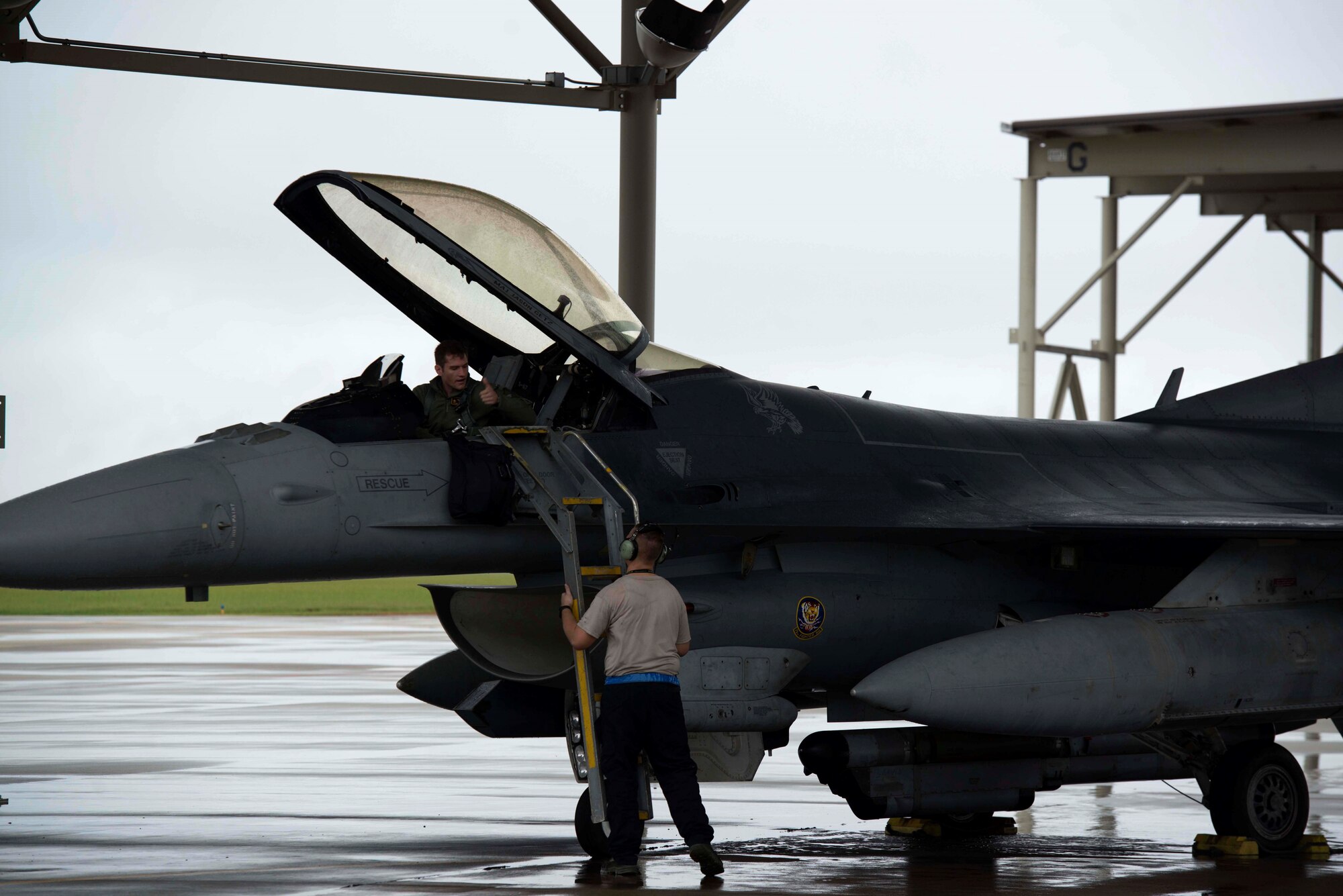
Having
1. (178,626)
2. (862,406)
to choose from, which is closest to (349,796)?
(862,406)

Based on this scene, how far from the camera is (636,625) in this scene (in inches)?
305

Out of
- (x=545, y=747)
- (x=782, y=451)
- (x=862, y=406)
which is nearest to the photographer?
(x=782, y=451)

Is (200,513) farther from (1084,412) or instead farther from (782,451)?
(1084,412)

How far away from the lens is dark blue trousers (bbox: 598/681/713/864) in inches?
305

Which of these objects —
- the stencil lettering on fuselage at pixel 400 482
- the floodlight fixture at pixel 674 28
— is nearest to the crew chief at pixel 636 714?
the stencil lettering on fuselage at pixel 400 482

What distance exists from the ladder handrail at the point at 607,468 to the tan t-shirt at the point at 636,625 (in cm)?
61

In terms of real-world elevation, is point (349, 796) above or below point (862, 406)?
below

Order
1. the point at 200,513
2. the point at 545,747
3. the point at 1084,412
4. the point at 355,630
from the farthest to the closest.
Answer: the point at 355,630 → the point at 1084,412 → the point at 545,747 → the point at 200,513

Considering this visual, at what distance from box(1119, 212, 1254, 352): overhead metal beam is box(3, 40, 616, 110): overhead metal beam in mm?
8518

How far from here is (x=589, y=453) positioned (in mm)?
8539

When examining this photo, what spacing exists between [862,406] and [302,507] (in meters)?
3.47

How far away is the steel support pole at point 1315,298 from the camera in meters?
22.2

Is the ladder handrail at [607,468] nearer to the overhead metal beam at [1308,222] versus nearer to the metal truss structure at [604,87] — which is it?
the metal truss structure at [604,87]

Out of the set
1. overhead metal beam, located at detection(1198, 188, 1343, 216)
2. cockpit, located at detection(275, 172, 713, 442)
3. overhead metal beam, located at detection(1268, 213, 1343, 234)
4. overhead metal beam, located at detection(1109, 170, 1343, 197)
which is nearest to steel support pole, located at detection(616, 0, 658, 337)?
cockpit, located at detection(275, 172, 713, 442)
